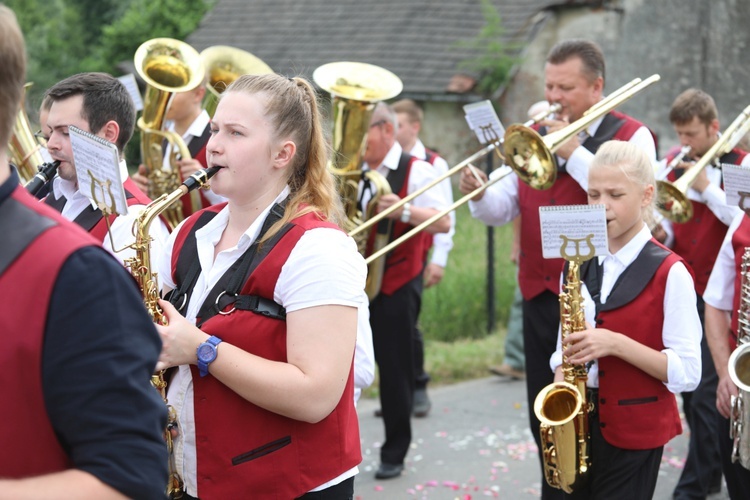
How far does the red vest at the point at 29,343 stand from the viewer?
59.5 inches

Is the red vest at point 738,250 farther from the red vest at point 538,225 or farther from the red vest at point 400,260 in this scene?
the red vest at point 400,260

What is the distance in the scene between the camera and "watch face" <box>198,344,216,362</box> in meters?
2.40

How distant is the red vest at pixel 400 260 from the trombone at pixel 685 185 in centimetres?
159

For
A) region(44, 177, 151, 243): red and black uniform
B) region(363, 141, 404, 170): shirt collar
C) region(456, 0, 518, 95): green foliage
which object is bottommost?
region(456, 0, 518, 95): green foliage

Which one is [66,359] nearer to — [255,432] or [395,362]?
[255,432]

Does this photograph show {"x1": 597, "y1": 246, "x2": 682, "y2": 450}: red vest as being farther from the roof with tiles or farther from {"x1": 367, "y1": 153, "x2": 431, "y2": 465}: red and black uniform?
the roof with tiles

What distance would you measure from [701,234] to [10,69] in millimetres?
4806

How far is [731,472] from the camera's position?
4016mm

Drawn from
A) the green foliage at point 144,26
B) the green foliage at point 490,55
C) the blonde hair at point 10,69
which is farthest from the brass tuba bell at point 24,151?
the green foliage at point 144,26

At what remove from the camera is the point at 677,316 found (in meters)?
3.41

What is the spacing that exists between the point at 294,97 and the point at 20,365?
139 centimetres

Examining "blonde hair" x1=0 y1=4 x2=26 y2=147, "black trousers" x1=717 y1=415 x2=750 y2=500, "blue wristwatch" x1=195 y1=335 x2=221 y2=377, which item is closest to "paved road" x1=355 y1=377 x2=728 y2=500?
"black trousers" x1=717 y1=415 x2=750 y2=500

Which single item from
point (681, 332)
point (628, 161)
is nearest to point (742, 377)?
point (681, 332)

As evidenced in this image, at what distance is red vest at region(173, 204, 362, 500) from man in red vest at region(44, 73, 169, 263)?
98 cm
